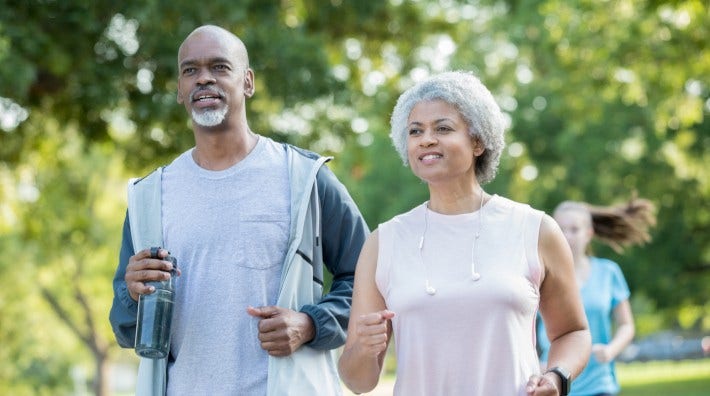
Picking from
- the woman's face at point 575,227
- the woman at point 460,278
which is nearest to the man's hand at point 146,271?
the woman at point 460,278

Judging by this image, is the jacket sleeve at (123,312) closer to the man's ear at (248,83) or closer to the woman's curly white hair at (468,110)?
the man's ear at (248,83)

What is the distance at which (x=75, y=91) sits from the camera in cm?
1357

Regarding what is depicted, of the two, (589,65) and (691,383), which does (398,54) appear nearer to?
→ (589,65)

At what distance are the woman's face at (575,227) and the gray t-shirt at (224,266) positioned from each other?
3805 millimetres

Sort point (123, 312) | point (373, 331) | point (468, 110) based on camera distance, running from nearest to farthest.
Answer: point (373, 331)
point (468, 110)
point (123, 312)

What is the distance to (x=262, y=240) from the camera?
15.4 feet

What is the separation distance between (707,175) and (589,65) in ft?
33.0

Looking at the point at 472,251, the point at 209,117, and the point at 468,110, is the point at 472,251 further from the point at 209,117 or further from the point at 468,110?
the point at 209,117

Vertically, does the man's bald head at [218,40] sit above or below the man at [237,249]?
above

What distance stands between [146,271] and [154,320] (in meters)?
0.17

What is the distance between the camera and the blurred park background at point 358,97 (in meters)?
A: 13.1

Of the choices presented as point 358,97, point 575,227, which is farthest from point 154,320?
point 358,97

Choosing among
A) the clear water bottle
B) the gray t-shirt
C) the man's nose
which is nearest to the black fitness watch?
the gray t-shirt

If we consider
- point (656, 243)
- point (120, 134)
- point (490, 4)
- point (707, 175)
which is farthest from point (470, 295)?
point (656, 243)
